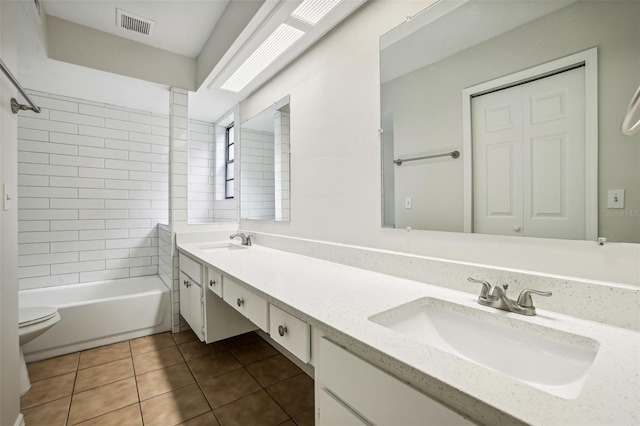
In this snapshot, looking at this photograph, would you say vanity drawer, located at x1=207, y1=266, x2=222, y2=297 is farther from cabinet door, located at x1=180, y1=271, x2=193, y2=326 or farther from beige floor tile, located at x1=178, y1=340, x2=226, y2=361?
beige floor tile, located at x1=178, y1=340, x2=226, y2=361

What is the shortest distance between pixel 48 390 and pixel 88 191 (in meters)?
2.05

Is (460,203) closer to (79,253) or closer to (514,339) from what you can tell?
(514,339)

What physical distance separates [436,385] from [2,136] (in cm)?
190

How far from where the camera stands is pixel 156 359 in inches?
87.0

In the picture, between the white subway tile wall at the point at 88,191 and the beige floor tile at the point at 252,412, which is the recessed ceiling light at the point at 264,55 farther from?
the beige floor tile at the point at 252,412

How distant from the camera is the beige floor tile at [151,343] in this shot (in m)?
2.37

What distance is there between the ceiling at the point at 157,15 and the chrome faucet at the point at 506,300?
7.99 feet

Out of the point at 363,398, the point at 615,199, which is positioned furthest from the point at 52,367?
the point at 615,199

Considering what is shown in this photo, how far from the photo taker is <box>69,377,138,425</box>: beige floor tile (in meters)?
1.61

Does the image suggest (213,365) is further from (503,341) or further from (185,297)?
(503,341)

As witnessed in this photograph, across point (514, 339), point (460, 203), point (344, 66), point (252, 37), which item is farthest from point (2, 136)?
point (514, 339)

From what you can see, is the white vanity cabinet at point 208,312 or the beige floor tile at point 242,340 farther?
the beige floor tile at point 242,340

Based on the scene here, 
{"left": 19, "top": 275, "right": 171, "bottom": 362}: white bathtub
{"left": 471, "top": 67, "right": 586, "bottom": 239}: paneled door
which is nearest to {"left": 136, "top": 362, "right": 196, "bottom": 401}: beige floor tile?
{"left": 19, "top": 275, "right": 171, "bottom": 362}: white bathtub

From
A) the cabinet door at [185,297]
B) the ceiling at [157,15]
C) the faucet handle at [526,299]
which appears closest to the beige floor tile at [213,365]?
the cabinet door at [185,297]
